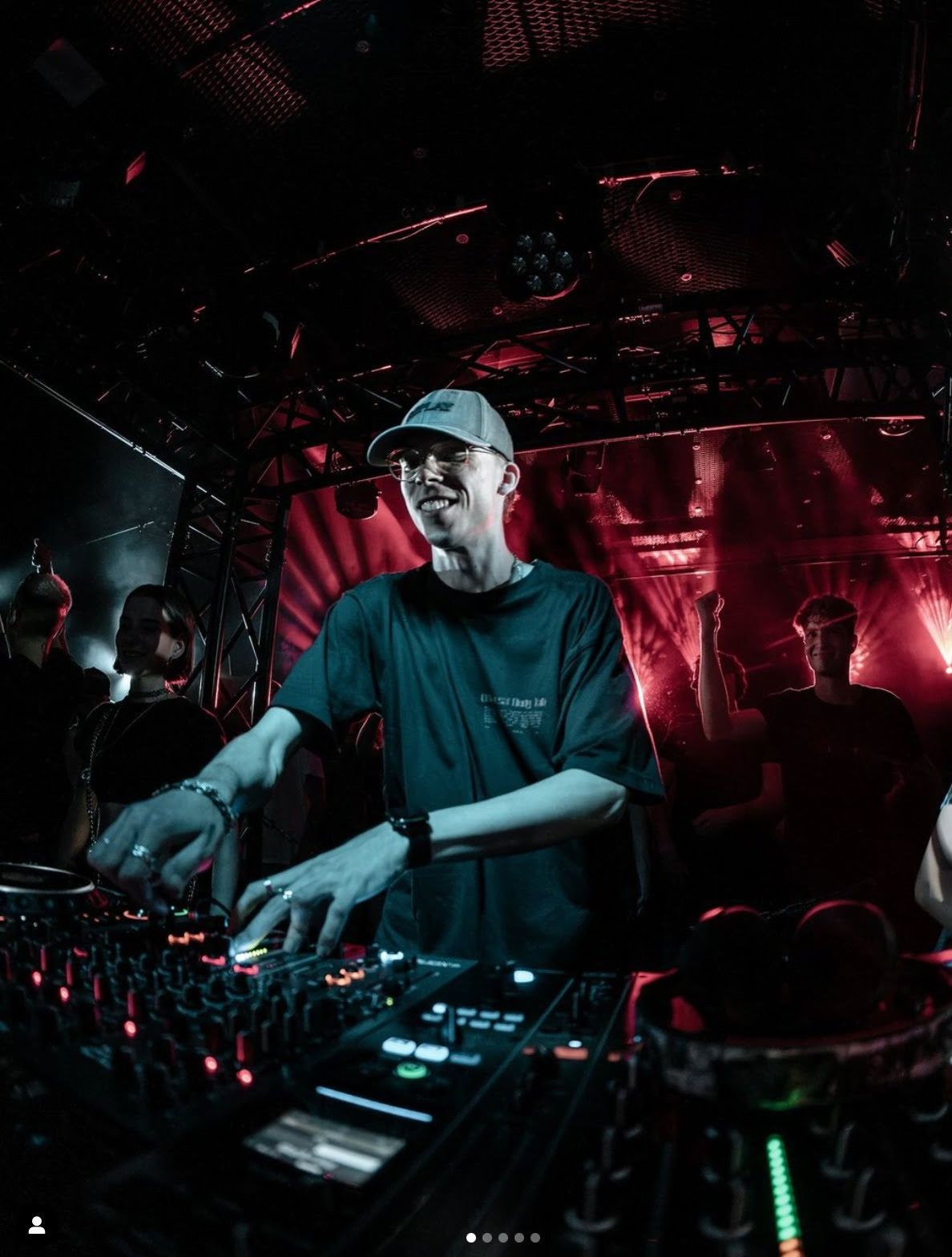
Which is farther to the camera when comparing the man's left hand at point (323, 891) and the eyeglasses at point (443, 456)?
the eyeglasses at point (443, 456)

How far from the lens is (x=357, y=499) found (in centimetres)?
878

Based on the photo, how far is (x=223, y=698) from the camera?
7.96m

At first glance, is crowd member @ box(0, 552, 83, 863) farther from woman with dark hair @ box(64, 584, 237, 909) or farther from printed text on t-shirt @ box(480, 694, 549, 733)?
printed text on t-shirt @ box(480, 694, 549, 733)

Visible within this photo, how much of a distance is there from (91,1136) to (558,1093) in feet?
1.55

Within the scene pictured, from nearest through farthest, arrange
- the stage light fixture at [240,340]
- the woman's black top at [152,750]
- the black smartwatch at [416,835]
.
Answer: the black smartwatch at [416,835]
the woman's black top at [152,750]
the stage light fixture at [240,340]

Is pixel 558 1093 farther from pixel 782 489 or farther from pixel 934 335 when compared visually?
pixel 782 489

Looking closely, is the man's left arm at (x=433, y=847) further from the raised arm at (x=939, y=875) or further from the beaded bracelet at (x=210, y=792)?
the raised arm at (x=939, y=875)

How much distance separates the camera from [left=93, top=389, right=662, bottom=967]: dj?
5.05 feet

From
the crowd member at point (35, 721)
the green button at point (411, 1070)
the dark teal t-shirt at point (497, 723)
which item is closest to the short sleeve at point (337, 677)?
the dark teal t-shirt at point (497, 723)

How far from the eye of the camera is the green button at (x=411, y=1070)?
33.7 inches

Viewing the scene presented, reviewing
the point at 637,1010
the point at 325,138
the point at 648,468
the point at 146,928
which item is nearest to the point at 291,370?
Result: the point at 325,138

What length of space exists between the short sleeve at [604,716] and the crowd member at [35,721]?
2.66m

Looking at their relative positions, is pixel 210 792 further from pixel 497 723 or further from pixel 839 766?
pixel 839 766

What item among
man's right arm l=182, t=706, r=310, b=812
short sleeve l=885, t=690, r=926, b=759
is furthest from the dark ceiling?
man's right arm l=182, t=706, r=310, b=812
